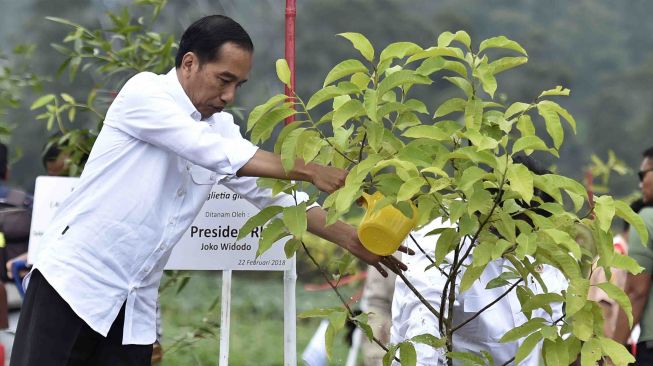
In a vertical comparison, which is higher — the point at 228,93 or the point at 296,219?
the point at 228,93

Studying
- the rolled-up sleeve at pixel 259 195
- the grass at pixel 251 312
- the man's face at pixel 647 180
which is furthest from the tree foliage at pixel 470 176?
the grass at pixel 251 312

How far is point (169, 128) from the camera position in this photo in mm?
2711

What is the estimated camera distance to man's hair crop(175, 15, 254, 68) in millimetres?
2809

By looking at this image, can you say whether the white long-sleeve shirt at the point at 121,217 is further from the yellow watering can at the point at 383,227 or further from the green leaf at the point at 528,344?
the green leaf at the point at 528,344

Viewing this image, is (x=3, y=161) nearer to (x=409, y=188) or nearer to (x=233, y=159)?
(x=233, y=159)

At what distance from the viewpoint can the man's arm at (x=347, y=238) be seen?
2742mm

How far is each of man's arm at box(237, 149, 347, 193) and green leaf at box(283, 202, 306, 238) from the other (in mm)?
63

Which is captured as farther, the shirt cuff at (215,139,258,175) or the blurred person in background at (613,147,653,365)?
the blurred person in background at (613,147,653,365)

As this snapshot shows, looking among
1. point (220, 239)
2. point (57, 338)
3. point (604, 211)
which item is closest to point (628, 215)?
point (604, 211)

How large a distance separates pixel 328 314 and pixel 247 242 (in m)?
1.10

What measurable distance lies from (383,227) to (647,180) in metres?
2.64

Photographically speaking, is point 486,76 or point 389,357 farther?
point 389,357

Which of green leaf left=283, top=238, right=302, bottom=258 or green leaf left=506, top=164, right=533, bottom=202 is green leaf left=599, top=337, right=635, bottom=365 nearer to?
green leaf left=506, top=164, right=533, bottom=202

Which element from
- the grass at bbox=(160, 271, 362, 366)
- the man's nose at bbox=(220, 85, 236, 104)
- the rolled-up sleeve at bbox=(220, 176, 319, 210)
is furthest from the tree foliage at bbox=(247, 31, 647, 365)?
the grass at bbox=(160, 271, 362, 366)
